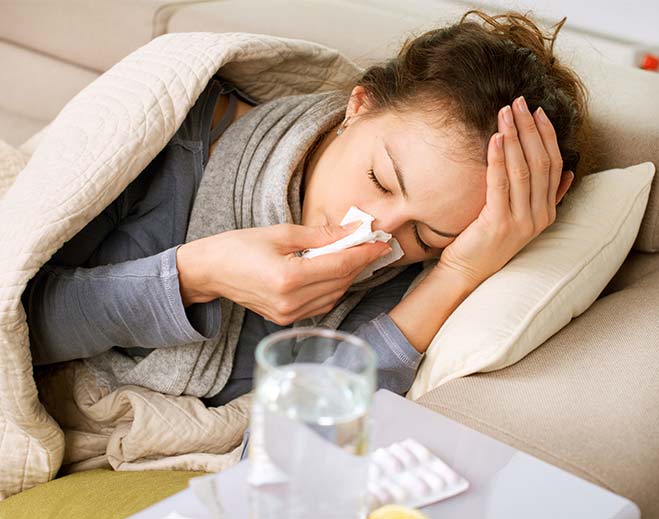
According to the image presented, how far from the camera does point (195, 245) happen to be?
1.12 meters

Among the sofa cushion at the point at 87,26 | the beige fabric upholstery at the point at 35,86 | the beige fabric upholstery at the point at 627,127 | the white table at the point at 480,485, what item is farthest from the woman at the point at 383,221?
Result: the beige fabric upholstery at the point at 35,86

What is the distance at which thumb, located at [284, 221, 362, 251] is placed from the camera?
110cm

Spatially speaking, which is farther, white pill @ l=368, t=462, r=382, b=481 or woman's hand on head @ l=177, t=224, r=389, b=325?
woman's hand on head @ l=177, t=224, r=389, b=325

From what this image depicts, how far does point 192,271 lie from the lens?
111 centimetres

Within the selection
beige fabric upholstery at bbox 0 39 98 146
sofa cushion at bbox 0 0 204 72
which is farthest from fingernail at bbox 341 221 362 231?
beige fabric upholstery at bbox 0 39 98 146

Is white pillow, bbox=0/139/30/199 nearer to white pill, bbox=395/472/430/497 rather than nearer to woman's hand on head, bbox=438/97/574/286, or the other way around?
woman's hand on head, bbox=438/97/574/286

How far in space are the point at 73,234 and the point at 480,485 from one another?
701 millimetres

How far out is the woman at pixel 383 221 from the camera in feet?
3.63

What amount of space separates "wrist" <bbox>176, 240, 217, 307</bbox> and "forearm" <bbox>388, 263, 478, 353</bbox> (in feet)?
0.97

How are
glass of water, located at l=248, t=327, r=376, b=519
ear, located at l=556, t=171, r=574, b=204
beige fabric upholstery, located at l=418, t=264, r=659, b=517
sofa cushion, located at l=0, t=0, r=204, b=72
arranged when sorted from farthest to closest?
sofa cushion, located at l=0, t=0, r=204, b=72
ear, located at l=556, t=171, r=574, b=204
beige fabric upholstery, located at l=418, t=264, r=659, b=517
glass of water, located at l=248, t=327, r=376, b=519

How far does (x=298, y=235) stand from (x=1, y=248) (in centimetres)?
42

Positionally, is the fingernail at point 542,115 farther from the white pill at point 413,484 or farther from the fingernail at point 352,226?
the white pill at point 413,484

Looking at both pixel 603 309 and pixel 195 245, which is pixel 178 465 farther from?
pixel 603 309

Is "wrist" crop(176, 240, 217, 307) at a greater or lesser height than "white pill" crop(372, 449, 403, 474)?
lesser
